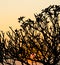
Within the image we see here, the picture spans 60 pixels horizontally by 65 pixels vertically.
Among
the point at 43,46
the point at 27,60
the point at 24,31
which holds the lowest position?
the point at 27,60

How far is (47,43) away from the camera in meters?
18.0

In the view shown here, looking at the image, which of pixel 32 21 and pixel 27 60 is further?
pixel 27 60

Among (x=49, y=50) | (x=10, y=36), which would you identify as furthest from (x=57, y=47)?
(x=10, y=36)

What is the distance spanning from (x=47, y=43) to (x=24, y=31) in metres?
2.12

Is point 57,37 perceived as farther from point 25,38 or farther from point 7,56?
point 7,56

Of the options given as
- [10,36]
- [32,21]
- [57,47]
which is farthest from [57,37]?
[10,36]

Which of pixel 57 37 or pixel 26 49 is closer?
pixel 57 37

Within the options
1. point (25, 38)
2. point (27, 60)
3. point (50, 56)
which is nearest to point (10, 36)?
point (25, 38)

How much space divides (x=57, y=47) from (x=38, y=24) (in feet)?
8.58

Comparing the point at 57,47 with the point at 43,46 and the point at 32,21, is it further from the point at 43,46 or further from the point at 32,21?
the point at 32,21

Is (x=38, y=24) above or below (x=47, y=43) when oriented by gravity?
above

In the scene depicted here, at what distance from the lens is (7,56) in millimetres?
18406

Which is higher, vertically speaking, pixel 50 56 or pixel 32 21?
pixel 32 21

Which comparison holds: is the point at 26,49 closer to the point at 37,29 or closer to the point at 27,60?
the point at 27,60
